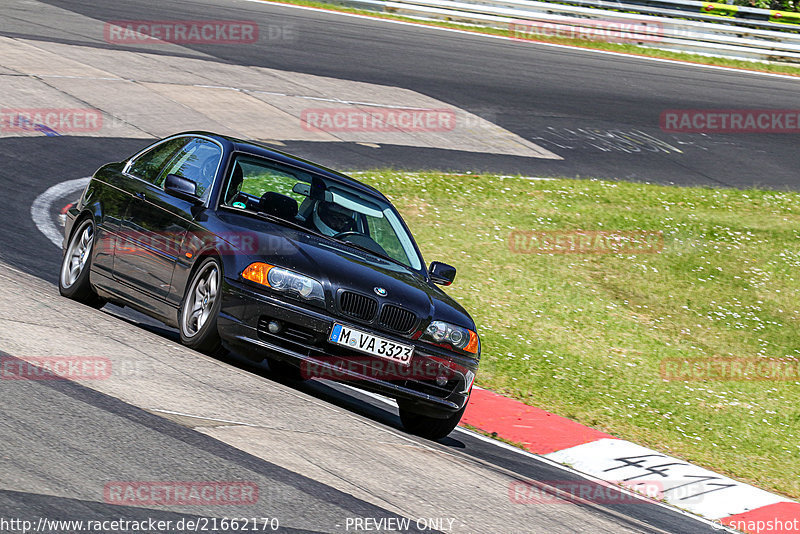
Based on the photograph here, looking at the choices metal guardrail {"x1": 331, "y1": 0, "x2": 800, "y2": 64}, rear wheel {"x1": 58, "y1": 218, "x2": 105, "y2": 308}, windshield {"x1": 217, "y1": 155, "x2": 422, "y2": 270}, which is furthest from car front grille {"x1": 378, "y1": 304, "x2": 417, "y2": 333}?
metal guardrail {"x1": 331, "y1": 0, "x2": 800, "y2": 64}

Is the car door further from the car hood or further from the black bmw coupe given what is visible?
the car hood

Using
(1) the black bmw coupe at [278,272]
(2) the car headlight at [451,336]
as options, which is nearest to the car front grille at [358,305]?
(1) the black bmw coupe at [278,272]

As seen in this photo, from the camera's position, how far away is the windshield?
7809mm

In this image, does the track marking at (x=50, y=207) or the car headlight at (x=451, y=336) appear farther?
the track marking at (x=50, y=207)

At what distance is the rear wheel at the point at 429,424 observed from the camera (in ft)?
24.4

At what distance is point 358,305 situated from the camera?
699cm

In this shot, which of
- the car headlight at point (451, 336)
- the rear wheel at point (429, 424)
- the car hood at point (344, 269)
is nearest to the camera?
the car hood at point (344, 269)

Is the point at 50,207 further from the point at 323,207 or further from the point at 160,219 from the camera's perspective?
the point at 323,207

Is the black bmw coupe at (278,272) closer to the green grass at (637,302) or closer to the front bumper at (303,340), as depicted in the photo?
the front bumper at (303,340)

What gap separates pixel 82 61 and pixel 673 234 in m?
11.3

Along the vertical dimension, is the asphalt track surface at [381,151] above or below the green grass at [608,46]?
below

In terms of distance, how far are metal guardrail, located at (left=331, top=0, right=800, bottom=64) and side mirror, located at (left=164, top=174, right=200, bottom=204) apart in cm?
2187

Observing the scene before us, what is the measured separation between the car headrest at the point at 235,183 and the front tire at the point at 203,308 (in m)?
0.69

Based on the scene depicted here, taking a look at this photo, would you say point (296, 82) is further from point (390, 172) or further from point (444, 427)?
point (444, 427)
